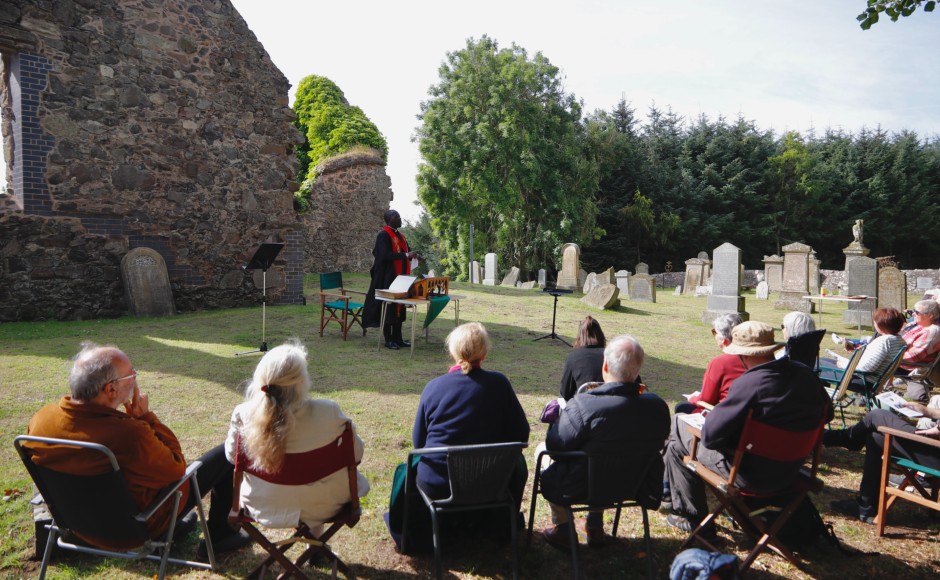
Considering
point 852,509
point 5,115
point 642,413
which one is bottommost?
point 852,509

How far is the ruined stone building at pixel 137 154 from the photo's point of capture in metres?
9.76

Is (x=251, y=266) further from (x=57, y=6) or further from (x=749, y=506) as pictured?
(x=749, y=506)

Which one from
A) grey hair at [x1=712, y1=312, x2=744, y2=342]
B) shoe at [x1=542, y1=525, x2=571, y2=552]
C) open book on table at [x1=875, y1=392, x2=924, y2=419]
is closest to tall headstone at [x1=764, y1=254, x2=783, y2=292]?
open book on table at [x1=875, y1=392, x2=924, y2=419]

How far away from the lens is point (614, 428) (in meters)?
2.82

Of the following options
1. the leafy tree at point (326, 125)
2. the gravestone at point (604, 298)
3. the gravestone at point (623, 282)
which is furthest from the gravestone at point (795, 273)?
the leafy tree at point (326, 125)

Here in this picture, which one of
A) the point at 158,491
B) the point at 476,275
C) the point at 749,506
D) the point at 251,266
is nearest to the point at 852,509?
the point at 749,506

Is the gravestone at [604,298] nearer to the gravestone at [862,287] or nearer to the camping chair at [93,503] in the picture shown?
the gravestone at [862,287]

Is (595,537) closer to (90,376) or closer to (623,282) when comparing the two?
(90,376)

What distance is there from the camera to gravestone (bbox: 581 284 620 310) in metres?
14.5

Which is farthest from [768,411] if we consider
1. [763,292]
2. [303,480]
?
[763,292]

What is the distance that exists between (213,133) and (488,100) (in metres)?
19.3

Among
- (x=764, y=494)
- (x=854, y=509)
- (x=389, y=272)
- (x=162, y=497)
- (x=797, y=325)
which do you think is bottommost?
(x=854, y=509)

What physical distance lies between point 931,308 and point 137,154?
11951 millimetres

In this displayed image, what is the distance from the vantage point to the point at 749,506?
10.4 ft
